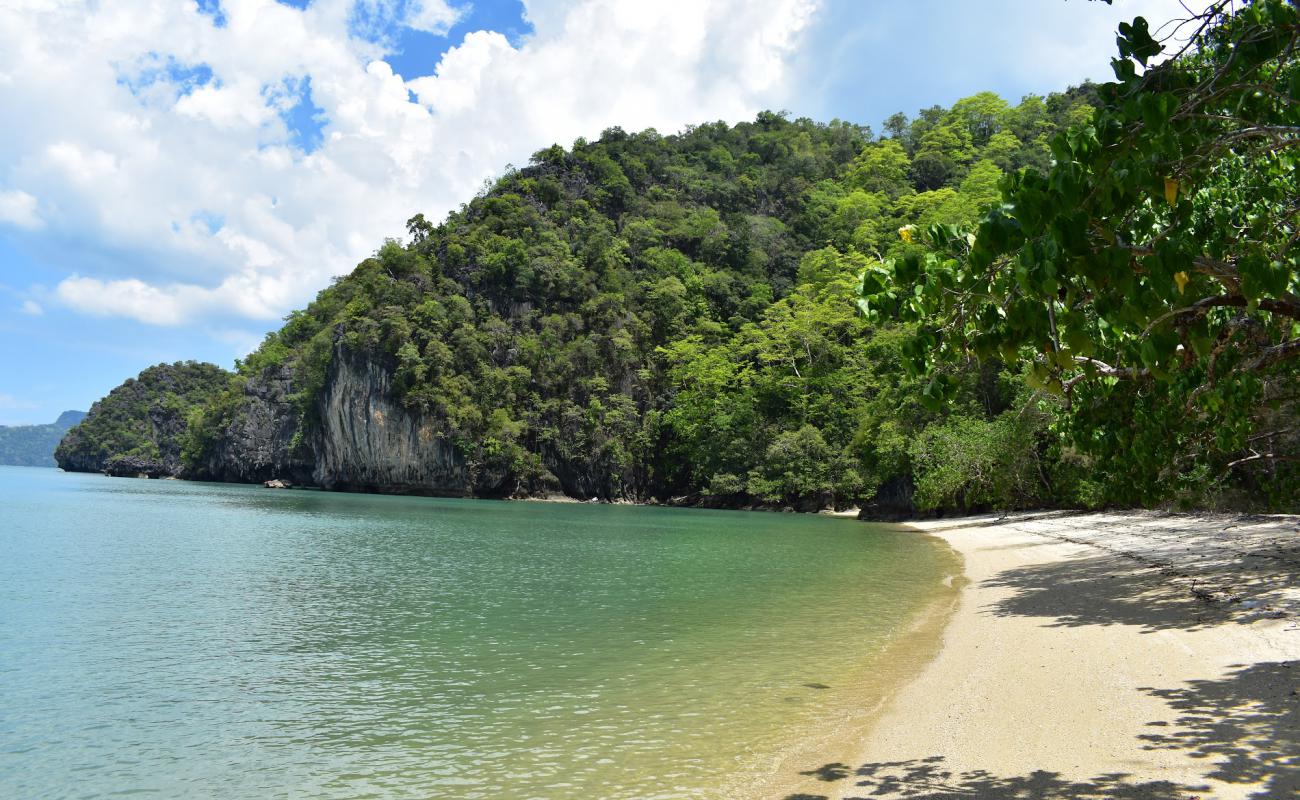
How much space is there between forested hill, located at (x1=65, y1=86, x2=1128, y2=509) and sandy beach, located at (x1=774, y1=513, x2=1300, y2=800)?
Answer: 94.0 ft

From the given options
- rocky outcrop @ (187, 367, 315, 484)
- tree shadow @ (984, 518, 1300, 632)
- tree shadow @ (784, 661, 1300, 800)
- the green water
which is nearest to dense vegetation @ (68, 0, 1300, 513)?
rocky outcrop @ (187, 367, 315, 484)

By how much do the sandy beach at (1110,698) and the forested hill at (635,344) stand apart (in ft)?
94.0

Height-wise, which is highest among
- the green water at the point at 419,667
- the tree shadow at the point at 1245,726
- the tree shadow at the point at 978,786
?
the tree shadow at the point at 1245,726

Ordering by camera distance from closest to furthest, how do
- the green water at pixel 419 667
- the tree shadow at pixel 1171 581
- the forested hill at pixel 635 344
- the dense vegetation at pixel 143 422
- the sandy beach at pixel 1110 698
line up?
the sandy beach at pixel 1110 698 → the green water at pixel 419 667 → the tree shadow at pixel 1171 581 → the forested hill at pixel 635 344 → the dense vegetation at pixel 143 422

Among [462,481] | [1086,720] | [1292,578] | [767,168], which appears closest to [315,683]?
[1086,720]

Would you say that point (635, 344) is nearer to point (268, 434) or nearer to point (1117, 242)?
point (268, 434)

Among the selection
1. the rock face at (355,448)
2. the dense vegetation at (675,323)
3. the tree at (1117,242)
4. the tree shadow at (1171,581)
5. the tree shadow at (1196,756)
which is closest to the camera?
the tree at (1117,242)

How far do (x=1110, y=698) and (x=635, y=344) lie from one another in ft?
217

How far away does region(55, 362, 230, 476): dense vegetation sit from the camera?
375 ft

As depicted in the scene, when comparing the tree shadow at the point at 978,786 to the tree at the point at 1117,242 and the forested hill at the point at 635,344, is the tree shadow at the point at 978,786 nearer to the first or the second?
the tree at the point at 1117,242

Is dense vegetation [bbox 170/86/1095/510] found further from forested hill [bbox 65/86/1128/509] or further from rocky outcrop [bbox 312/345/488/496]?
rocky outcrop [bbox 312/345/488/496]

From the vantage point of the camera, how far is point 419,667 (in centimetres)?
978

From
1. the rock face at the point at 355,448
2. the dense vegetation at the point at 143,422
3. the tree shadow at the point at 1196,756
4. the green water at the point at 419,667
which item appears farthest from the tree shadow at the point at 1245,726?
the dense vegetation at the point at 143,422

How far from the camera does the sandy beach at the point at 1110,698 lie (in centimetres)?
499
